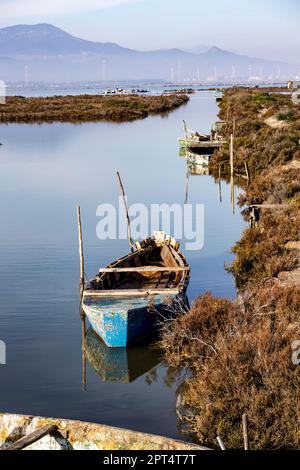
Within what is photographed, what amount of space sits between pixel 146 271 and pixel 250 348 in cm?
603

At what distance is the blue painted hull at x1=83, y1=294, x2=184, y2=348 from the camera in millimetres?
13562

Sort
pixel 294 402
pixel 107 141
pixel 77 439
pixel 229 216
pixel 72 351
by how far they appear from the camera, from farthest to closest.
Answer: pixel 107 141 → pixel 229 216 → pixel 72 351 → pixel 294 402 → pixel 77 439

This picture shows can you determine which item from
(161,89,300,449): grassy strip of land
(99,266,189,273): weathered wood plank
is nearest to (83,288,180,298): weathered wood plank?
(161,89,300,449): grassy strip of land

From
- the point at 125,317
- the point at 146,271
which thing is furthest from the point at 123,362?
the point at 146,271

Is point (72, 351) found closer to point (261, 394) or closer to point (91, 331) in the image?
point (91, 331)

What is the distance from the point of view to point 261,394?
10.1m

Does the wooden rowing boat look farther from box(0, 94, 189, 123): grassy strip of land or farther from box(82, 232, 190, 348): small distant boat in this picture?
box(0, 94, 189, 123): grassy strip of land

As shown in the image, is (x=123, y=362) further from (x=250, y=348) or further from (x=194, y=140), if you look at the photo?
(x=194, y=140)

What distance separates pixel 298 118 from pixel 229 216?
88.0 feet

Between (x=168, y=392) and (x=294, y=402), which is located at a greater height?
(x=294, y=402)

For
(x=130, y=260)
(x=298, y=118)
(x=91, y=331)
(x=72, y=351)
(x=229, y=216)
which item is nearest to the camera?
(x=72, y=351)

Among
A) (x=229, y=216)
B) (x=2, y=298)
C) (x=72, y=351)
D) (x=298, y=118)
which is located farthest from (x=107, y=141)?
(x=72, y=351)

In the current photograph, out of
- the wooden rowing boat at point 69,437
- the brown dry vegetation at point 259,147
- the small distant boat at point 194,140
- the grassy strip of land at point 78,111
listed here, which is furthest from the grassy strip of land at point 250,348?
the grassy strip of land at point 78,111

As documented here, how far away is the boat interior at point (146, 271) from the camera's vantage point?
52.9 feet
